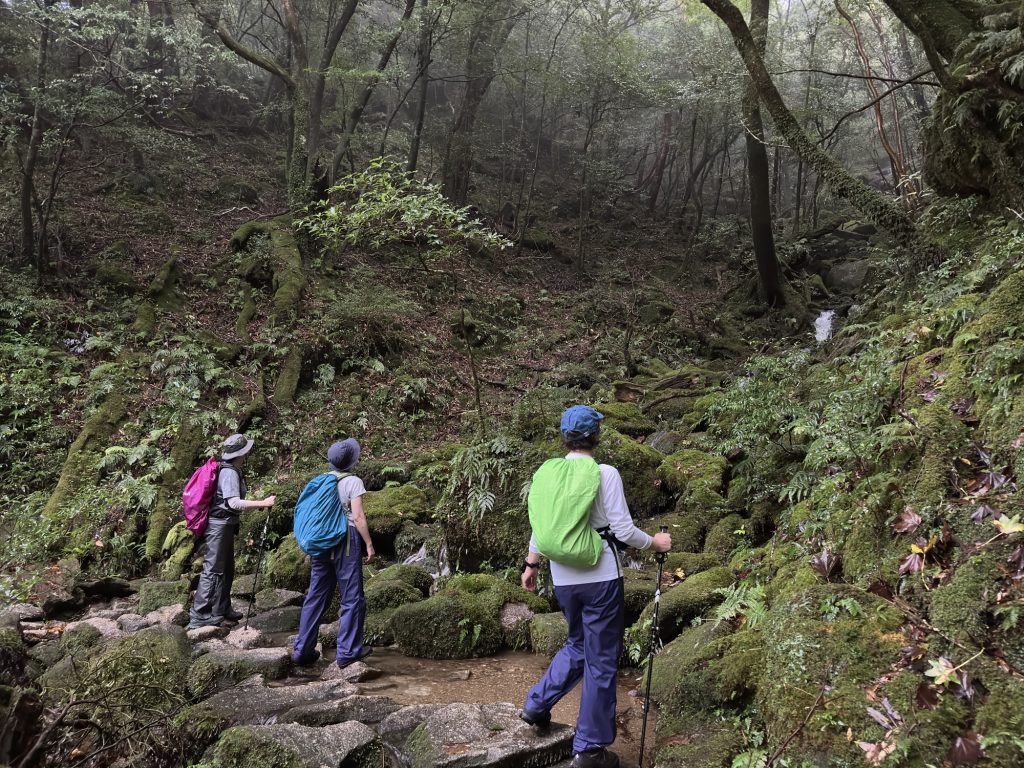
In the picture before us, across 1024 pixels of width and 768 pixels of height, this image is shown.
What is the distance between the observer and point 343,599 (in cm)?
554

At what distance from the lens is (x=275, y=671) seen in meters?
5.08

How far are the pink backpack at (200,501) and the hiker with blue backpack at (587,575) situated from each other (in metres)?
4.30

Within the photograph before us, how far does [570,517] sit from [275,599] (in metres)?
5.38

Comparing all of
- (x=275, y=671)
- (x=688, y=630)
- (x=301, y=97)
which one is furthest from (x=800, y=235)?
(x=275, y=671)

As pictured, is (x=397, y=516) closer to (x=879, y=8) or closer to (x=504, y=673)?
(x=504, y=673)

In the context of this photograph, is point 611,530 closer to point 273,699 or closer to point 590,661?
point 590,661

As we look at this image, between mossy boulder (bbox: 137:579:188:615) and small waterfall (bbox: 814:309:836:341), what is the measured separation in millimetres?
14660

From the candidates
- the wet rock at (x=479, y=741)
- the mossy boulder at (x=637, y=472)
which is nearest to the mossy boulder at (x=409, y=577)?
the mossy boulder at (x=637, y=472)

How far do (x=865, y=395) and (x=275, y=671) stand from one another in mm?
5715

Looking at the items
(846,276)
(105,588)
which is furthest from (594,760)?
(846,276)

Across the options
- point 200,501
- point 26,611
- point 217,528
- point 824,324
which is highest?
point 824,324

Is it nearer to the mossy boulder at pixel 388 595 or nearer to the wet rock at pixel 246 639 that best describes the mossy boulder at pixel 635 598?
the mossy boulder at pixel 388 595

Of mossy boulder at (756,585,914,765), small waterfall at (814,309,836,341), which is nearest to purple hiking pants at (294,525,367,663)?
mossy boulder at (756,585,914,765)

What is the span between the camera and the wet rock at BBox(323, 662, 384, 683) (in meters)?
5.03
